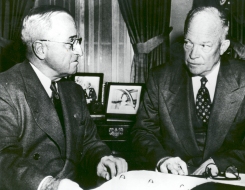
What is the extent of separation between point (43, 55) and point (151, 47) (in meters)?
2.24

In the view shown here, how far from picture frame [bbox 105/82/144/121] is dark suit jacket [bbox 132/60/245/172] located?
1.29 m

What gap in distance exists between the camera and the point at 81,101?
1.86 m

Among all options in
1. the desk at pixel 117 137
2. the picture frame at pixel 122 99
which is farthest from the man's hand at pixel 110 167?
the picture frame at pixel 122 99

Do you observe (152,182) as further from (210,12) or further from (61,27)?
(210,12)

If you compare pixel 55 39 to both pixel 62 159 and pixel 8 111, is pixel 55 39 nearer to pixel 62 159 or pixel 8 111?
pixel 8 111

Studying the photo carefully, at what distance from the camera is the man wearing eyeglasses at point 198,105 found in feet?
5.83

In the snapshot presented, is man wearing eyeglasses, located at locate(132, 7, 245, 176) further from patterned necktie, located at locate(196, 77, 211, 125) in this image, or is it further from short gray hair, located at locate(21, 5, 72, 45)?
short gray hair, located at locate(21, 5, 72, 45)

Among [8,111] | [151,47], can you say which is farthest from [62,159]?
[151,47]

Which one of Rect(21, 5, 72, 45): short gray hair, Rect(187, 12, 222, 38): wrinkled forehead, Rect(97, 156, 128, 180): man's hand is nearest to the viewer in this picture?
Rect(97, 156, 128, 180): man's hand

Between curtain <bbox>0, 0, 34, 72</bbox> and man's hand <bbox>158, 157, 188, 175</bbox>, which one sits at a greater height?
curtain <bbox>0, 0, 34, 72</bbox>

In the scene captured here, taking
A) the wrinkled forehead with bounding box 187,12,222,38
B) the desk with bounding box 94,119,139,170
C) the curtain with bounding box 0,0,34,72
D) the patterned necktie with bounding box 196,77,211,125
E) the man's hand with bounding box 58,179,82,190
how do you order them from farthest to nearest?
the curtain with bounding box 0,0,34,72, the desk with bounding box 94,119,139,170, the patterned necktie with bounding box 196,77,211,125, the wrinkled forehead with bounding box 187,12,222,38, the man's hand with bounding box 58,179,82,190

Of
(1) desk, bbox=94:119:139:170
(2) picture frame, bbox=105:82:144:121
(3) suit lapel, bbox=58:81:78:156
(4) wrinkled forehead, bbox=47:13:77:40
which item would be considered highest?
(4) wrinkled forehead, bbox=47:13:77:40

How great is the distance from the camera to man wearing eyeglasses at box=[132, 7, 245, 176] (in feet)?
5.83

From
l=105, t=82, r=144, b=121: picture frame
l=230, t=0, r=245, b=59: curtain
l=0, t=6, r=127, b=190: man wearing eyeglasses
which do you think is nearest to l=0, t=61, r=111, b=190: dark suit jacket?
l=0, t=6, r=127, b=190: man wearing eyeglasses
